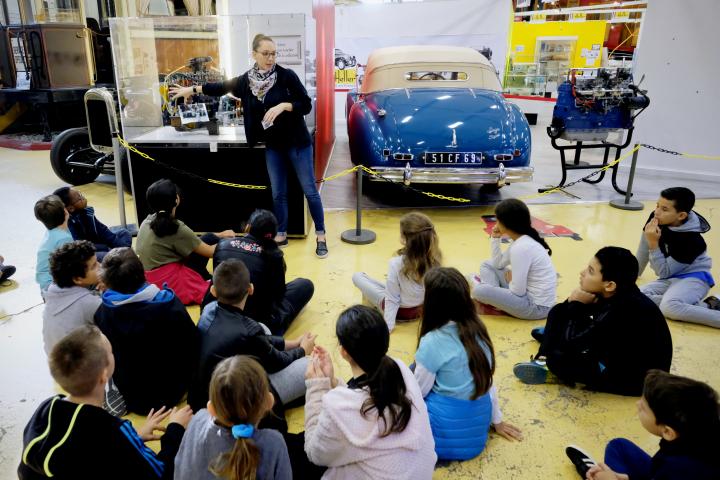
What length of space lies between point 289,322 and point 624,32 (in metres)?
15.9

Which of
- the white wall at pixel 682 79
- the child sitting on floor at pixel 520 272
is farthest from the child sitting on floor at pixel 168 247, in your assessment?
the white wall at pixel 682 79

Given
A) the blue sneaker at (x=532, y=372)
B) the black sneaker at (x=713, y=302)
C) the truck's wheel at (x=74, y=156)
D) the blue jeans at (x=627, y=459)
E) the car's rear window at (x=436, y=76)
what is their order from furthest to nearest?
the car's rear window at (x=436, y=76) → the truck's wheel at (x=74, y=156) → the black sneaker at (x=713, y=302) → the blue sneaker at (x=532, y=372) → the blue jeans at (x=627, y=459)

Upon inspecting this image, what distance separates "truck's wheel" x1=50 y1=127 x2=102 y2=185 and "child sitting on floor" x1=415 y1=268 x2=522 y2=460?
5.92m

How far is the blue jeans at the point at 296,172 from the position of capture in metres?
4.82

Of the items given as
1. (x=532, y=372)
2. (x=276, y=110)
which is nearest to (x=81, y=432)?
(x=532, y=372)

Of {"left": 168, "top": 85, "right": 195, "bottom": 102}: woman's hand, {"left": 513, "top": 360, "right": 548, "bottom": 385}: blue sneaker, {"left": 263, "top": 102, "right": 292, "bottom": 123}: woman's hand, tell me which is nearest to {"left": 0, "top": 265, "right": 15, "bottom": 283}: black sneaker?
{"left": 168, "top": 85, "right": 195, "bottom": 102}: woman's hand

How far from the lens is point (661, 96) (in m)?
8.36

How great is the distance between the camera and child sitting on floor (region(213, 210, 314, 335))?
320 centimetres

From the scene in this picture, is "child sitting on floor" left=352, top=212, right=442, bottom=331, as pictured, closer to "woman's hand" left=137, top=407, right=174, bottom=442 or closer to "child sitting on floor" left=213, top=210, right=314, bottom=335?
"child sitting on floor" left=213, top=210, right=314, bottom=335

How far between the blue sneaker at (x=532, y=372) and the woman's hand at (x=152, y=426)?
1.95 m

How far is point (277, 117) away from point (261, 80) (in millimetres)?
344

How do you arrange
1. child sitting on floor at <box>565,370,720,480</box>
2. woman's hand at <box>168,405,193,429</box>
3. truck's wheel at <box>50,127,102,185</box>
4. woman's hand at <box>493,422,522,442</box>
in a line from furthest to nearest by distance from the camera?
truck's wheel at <box>50,127,102,185</box> < woman's hand at <box>493,422,522,442</box> < woman's hand at <box>168,405,193,429</box> < child sitting on floor at <box>565,370,720,480</box>

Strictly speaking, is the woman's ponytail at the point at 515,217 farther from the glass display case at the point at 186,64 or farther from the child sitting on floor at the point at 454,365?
the glass display case at the point at 186,64

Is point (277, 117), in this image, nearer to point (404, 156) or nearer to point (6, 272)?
point (404, 156)
